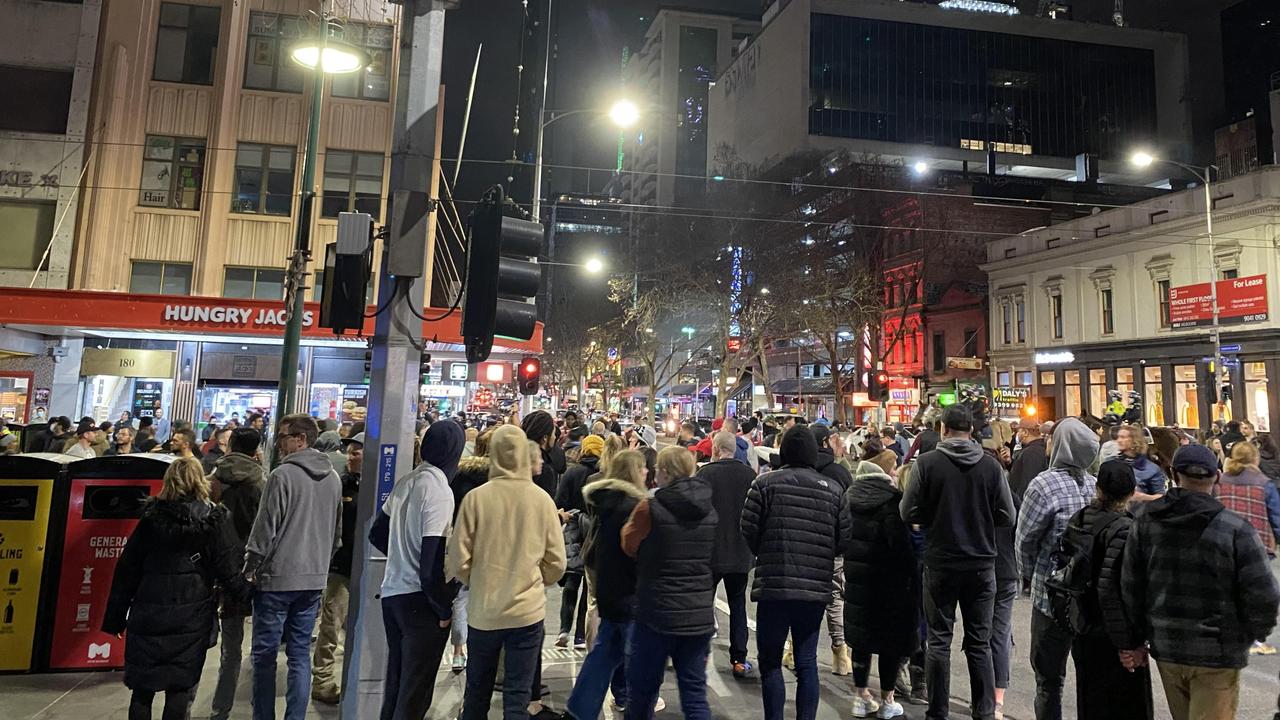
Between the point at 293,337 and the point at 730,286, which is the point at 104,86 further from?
the point at 730,286

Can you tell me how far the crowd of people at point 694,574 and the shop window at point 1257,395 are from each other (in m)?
30.0

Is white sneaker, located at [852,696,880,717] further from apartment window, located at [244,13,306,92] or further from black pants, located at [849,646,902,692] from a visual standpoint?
apartment window, located at [244,13,306,92]

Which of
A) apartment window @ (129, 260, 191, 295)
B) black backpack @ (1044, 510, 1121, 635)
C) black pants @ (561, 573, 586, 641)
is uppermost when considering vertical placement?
apartment window @ (129, 260, 191, 295)

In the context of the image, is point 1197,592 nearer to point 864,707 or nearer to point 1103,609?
point 1103,609

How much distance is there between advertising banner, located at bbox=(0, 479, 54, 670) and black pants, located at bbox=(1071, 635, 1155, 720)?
319 inches

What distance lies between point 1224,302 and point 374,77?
33057 mm

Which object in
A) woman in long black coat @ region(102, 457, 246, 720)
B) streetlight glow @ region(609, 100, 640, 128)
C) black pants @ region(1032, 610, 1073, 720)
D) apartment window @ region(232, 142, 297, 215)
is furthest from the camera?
apartment window @ region(232, 142, 297, 215)

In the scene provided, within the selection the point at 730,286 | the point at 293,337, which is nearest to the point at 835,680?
the point at 293,337

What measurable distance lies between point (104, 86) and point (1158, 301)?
40.8 metres

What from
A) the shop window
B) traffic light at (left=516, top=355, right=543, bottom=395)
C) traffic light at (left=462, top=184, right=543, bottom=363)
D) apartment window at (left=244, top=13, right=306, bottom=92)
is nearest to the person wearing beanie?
traffic light at (left=462, top=184, right=543, bottom=363)

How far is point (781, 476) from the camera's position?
5000mm

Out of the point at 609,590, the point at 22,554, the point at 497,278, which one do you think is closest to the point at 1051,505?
the point at 609,590

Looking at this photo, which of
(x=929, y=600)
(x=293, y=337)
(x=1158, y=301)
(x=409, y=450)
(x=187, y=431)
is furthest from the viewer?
(x=1158, y=301)

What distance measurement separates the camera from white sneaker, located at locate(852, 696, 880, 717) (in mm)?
5543
